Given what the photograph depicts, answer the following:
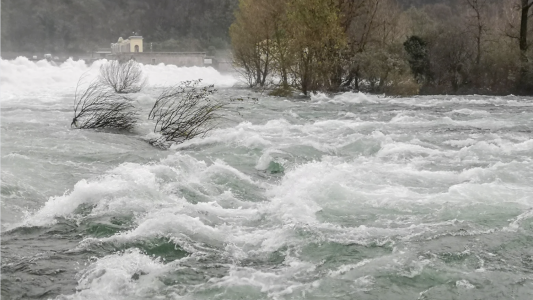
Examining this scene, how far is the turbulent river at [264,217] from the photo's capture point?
20.3 feet

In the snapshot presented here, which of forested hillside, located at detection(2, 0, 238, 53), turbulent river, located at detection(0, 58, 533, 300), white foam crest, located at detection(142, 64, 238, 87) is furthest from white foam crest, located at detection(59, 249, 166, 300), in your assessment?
forested hillside, located at detection(2, 0, 238, 53)

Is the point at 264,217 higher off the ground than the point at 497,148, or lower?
lower

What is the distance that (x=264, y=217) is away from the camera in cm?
847

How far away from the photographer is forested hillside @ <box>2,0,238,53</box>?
127m

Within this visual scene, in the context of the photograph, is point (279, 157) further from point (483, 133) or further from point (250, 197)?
point (483, 133)

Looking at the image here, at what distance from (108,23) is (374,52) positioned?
118896mm

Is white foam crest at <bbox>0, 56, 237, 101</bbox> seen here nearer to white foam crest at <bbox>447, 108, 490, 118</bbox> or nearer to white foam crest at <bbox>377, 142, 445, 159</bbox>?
white foam crest at <bbox>447, 108, 490, 118</bbox>

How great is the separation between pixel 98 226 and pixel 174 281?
1.89 metres

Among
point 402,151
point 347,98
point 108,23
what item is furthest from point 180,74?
point 108,23

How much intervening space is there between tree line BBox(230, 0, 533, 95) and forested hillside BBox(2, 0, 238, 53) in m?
89.0

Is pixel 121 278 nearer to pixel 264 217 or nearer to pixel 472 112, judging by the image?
pixel 264 217

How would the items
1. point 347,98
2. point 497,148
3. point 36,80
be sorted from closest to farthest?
point 497,148 < point 347,98 < point 36,80

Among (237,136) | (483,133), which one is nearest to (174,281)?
(237,136)

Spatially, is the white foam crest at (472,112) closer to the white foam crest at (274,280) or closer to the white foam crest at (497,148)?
the white foam crest at (497,148)
